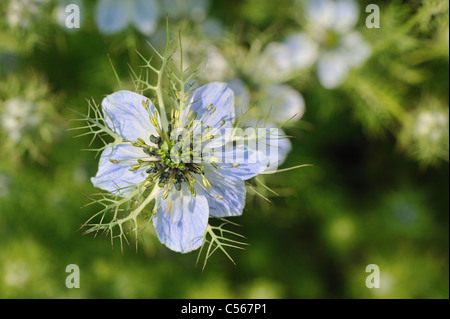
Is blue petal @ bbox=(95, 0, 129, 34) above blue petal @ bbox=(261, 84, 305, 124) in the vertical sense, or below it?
above

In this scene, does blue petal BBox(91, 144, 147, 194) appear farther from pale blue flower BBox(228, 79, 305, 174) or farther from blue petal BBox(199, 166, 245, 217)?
pale blue flower BBox(228, 79, 305, 174)

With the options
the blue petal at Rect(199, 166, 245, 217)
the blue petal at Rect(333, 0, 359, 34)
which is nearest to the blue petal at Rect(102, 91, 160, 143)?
the blue petal at Rect(199, 166, 245, 217)

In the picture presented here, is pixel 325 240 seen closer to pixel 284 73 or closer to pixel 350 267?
pixel 350 267

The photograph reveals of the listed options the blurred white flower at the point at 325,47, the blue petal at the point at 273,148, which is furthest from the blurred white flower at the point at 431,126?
the blue petal at the point at 273,148

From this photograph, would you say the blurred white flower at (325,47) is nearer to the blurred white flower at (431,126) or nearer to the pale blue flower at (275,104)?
the pale blue flower at (275,104)

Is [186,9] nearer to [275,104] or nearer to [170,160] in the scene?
[275,104]

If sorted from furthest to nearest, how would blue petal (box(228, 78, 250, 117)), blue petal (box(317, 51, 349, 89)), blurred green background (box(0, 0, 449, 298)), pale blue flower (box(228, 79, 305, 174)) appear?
blurred green background (box(0, 0, 449, 298)) → blue petal (box(317, 51, 349, 89)) → pale blue flower (box(228, 79, 305, 174)) → blue petal (box(228, 78, 250, 117))

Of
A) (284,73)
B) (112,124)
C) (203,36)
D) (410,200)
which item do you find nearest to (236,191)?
(112,124)
